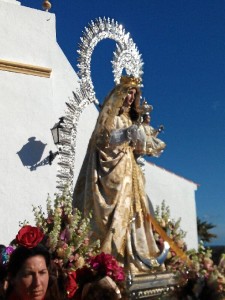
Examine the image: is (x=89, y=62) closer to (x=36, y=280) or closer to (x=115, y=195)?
(x=115, y=195)

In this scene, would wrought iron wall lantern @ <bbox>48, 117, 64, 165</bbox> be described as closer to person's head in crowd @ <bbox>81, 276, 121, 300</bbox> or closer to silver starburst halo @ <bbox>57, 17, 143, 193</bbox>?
silver starburst halo @ <bbox>57, 17, 143, 193</bbox>

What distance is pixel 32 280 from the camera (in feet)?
5.68

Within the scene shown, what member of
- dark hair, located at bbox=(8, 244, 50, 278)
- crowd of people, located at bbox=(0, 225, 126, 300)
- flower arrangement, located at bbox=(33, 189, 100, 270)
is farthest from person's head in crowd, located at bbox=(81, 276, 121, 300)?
flower arrangement, located at bbox=(33, 189, 100, 270)

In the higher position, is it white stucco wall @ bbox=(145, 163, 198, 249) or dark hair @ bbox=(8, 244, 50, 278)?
white stucco wall @ bbox=(145, 163, 198, 249)

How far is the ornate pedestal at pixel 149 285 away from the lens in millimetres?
3402

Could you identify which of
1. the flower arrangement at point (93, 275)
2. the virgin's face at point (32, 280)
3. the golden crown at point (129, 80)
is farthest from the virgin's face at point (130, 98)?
the virgin's face at point (32, 280)

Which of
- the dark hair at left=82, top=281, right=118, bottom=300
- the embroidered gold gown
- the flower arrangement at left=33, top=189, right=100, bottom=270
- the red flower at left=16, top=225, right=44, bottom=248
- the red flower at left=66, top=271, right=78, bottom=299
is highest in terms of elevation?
the embroidered gold gown

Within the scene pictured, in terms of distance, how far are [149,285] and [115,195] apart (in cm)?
82

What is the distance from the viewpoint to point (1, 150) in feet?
18.1

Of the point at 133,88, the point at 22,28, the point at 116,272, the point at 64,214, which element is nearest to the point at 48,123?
the point at 22,28

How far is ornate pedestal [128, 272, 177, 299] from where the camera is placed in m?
3.40

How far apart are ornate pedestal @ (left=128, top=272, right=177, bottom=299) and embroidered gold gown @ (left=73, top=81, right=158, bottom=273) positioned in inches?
8.8

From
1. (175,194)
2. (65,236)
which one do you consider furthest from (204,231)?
(65,236)

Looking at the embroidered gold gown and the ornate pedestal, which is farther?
the embroidered gold gown
